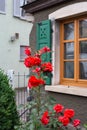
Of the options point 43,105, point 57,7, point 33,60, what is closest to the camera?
point 33,60

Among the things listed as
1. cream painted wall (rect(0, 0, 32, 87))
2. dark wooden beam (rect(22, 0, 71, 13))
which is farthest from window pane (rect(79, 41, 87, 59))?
cream painted wall (rect(0, 0, 32, 87))

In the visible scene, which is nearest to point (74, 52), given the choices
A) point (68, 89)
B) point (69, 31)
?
point (69, 31)

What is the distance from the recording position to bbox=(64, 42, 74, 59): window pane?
5529 millimetres

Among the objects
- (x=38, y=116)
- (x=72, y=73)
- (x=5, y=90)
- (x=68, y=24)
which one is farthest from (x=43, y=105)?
(x=68, y=24)

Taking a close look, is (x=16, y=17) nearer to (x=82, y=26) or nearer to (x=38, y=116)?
(x=82, y=26)

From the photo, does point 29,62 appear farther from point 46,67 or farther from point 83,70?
point 83,70

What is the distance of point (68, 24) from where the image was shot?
5.62m

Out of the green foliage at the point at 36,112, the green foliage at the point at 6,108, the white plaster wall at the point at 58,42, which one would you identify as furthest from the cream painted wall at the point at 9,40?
the green foliage at the point at 36,112

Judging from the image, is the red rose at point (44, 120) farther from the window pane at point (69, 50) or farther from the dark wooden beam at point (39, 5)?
the dark wooden beam at point (39, 5)

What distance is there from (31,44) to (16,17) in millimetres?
8434

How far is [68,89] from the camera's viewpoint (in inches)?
208

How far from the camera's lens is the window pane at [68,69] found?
553 centimetres

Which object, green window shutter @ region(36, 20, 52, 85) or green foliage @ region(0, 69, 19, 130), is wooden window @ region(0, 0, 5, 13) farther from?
green foliage @ region(0, 69, 19, 130)

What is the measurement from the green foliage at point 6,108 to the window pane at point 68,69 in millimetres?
1223
